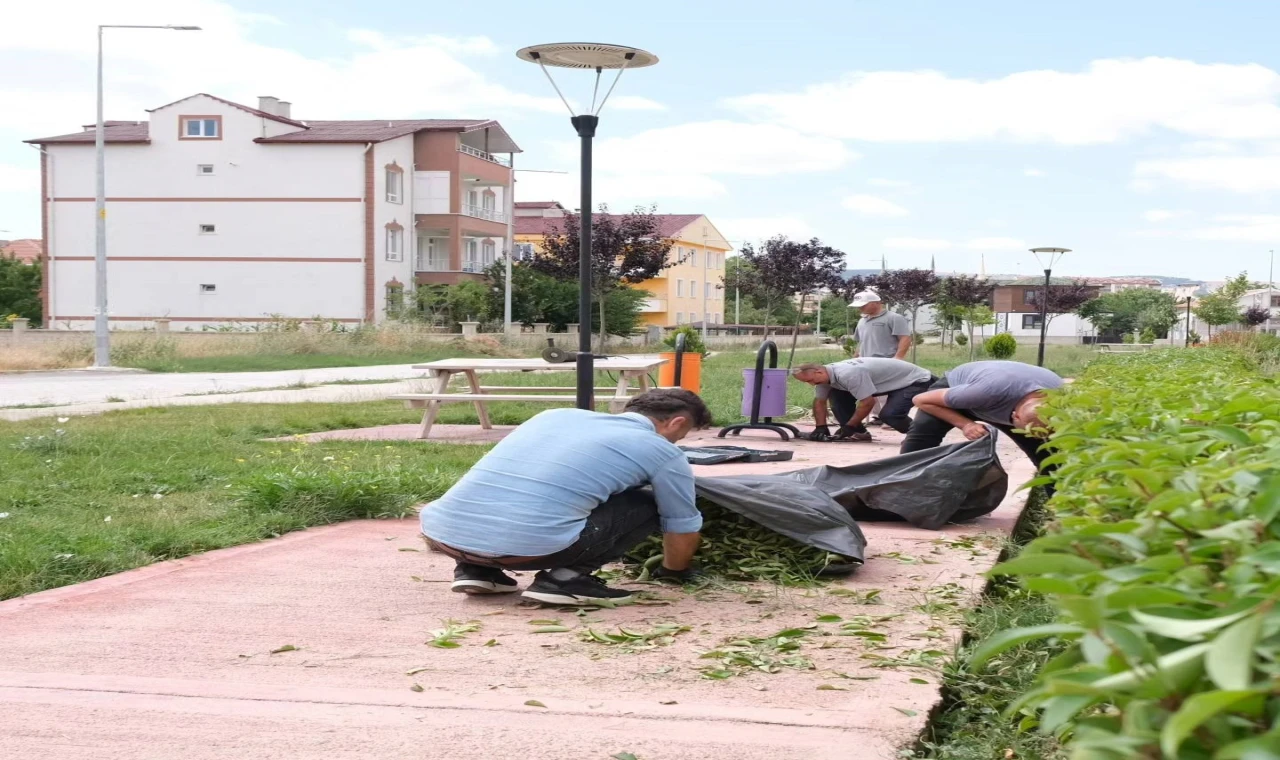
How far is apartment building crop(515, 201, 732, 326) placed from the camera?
246ft

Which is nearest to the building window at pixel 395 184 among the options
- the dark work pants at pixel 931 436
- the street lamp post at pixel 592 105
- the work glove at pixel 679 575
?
the street lamp post at pixel 592 105

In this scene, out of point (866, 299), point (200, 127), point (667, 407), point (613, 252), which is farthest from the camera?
point (200, 127)

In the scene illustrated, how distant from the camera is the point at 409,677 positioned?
3994mm

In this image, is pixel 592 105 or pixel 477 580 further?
pixel 592 105

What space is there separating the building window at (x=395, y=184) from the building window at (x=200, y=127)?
6896 mm

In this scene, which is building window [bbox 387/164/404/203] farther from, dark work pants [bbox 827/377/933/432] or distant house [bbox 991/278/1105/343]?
distant house [bbox 991/278/1105/343]

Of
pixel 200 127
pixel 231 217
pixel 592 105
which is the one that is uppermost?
pixel 200 127

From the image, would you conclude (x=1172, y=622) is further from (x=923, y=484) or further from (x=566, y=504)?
(x=923, y=484)

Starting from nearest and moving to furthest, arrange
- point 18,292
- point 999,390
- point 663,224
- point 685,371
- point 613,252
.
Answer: point 999,390 → point 685,371 → point 613,252 → point 18,292 → point 663,224

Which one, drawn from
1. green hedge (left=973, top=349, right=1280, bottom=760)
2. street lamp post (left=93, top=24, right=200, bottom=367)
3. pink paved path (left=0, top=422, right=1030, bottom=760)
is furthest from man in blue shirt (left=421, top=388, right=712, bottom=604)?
street lamp post (left=93, top=24, right=200, bottom=367)

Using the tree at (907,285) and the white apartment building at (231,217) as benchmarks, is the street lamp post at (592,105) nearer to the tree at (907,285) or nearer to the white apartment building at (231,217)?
the tree at (907,285)

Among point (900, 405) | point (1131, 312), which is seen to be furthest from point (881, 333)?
point (1131, 312)

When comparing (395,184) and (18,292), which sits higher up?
(395,184)

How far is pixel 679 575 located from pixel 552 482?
95cm
